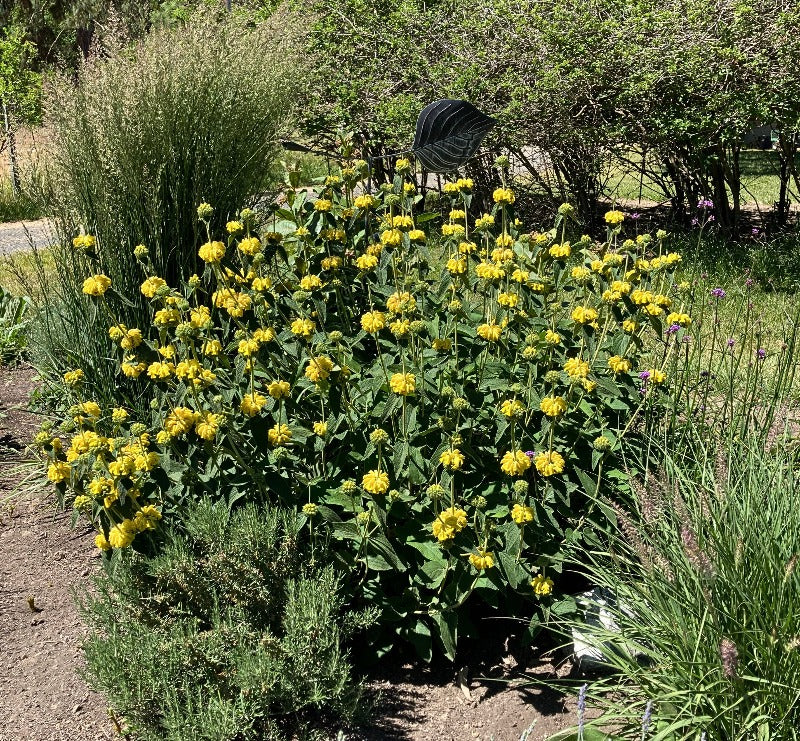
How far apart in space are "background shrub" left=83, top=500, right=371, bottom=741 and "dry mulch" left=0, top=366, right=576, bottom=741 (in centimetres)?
19

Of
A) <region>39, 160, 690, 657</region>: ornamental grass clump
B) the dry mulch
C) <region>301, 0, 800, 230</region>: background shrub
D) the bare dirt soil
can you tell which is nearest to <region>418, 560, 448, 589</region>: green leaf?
<region>39, 160, 690, 657</region>: ornamental grass clump

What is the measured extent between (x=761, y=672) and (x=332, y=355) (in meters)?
1.58

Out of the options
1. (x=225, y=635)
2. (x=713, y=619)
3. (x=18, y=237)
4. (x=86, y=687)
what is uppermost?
(x=18, y=237)

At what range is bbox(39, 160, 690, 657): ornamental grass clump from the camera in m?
2.58

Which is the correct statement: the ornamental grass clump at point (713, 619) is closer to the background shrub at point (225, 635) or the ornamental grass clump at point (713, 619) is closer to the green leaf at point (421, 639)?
the green leaf at point (421, 639)

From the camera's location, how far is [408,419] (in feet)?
8.77

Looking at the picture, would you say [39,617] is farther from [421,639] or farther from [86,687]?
[421,639]

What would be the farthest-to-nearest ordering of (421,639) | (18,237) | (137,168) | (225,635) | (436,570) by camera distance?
(18,237) < (137,168) < (421,639) < (436,570) < (225,635)

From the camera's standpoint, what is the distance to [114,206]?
389 cm

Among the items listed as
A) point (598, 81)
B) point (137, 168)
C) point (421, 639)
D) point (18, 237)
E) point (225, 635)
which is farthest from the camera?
point (18, 237)

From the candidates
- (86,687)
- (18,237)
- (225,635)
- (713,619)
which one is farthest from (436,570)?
(18,237)

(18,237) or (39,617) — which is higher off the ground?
(18,237)

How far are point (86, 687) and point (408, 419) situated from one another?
Answer: 1306 mm

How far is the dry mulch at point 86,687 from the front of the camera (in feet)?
8.50
